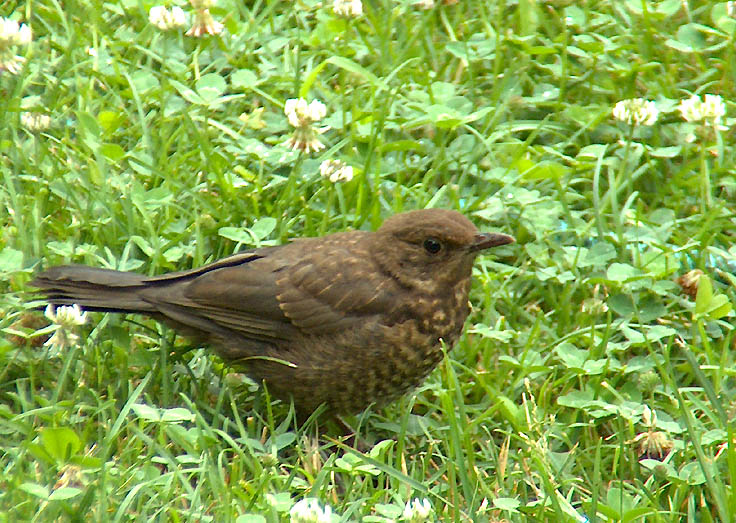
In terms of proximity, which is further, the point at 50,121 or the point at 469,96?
the point at 469,96

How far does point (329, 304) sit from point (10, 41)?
207cm

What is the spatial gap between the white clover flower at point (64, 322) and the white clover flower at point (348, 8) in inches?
88.9

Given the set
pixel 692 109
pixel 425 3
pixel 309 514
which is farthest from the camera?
pixel 425 3

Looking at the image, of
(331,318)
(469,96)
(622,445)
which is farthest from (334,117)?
(622,445)

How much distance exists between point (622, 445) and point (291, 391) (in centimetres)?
121

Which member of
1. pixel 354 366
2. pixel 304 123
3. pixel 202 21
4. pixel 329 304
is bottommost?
pixel 354 366

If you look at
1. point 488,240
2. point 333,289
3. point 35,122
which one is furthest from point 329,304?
point 35,122

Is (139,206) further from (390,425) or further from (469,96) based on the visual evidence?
(469,96)

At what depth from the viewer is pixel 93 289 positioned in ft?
15.1

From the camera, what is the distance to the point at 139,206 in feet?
16.8

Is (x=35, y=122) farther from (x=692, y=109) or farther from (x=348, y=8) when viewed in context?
(x=692, y=109)

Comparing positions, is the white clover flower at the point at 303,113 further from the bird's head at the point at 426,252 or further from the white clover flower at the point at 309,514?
the white clover flower at the point at 309,514

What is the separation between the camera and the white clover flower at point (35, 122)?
5547 millimetres

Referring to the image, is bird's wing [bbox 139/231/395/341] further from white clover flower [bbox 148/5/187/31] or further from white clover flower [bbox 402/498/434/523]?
white clover flower [bbox 148/5/187/31]
